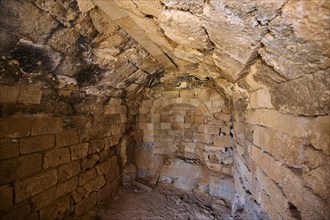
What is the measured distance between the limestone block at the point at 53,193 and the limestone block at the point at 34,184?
0.08 metres

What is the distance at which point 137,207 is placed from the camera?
12.3ft

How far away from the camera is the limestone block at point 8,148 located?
207 cm

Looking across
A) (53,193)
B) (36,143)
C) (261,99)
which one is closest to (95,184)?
(53,193)

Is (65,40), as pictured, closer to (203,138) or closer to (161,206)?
(161,206)

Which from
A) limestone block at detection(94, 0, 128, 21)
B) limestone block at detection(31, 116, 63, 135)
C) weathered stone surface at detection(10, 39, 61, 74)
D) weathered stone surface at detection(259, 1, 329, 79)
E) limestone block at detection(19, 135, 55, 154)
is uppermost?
limestone block at detection(94, 0, 128, 21)

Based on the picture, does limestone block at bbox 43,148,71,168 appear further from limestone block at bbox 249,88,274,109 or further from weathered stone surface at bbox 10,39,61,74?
limestone block at bbox 249,88,274,109

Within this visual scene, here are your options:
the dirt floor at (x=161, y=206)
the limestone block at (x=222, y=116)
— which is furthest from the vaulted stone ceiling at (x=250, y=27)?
the dirt floor at (x=161, y=206)

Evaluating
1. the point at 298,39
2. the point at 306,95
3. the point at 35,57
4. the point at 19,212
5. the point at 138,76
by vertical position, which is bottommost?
the point at 19,212

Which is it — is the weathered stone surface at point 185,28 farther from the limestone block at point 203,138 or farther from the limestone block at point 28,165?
the limestone block at point 203,138

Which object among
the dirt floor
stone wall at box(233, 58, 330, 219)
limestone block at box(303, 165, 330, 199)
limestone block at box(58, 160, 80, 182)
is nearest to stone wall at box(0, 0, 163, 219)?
limestone block at box(58, 160, 80, 182)

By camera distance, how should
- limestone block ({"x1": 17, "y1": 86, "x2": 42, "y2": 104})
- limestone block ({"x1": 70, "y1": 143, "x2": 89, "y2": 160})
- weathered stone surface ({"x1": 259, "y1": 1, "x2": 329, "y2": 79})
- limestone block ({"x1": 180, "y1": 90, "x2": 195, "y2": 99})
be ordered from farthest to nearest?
1. limestone block ({"x1": 180, "y1": 90, "x2": 195, "y2": 99})
2. limestone block ({"x1": 70, "y1": 143, "x2": 89, "y2": 160})
3. limestone block ({"x1": 17, "y1": 86, "x2": 42, "y2": 104})
4. weathered stone surface ({"x1": 259, "y1": 1, "x2": 329, "y2": 79})

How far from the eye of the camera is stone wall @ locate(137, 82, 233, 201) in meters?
4.33

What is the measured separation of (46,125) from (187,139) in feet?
10.8

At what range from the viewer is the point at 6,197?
210 cm
